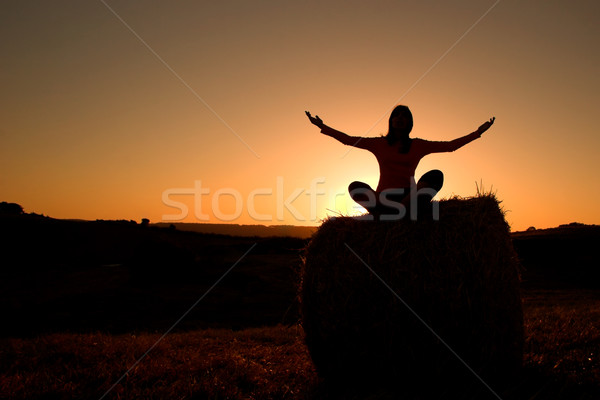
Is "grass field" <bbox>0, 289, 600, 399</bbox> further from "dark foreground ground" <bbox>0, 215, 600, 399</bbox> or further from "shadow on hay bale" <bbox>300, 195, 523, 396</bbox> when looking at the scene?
"shadow on hay bale" <bbox>300, 195, 523, 396</bbox>

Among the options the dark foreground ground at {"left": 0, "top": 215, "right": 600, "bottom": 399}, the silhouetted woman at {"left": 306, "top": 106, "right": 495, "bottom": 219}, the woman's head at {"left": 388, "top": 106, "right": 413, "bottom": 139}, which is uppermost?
the woman's head at {"left": 388, "top": 106, "right": 413, "bottom": 139}

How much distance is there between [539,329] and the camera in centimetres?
627

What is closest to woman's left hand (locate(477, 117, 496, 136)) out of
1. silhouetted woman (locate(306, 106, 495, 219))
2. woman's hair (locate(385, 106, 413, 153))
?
silhouetted woman (locate(306, 106, 495, 219))

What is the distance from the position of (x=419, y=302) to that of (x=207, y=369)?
91.8 inches

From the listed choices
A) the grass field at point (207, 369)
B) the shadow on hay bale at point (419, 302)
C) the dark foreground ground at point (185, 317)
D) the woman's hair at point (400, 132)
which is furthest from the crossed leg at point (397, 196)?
the grass field at point (207, 369)

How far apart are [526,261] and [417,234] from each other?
2193 cm

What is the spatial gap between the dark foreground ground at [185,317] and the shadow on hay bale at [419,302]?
1.25 feet

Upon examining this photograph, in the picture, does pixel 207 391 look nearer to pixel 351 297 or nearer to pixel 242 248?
pixel 351 297

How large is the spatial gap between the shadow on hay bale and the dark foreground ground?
0.38 metres

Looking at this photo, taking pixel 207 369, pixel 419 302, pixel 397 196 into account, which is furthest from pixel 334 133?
pixel 207 369

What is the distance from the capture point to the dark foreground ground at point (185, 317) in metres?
3.95

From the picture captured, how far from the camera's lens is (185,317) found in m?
10.7

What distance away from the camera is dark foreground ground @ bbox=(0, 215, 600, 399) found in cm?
395

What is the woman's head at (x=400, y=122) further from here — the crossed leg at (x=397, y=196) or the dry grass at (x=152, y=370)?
the dry grass at (x=152, y=370)
